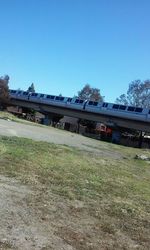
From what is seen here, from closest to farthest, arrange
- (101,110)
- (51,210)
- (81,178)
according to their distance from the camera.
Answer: (51,210) < (81,178) < (101,110)

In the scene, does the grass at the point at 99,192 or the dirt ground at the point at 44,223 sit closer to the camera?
the dirt ground at the point at 44,223

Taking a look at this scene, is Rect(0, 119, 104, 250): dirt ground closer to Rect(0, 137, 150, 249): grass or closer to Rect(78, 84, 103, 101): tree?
Rect(0, 137, 150, 249): grass

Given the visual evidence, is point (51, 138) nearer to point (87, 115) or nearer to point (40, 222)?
point (40, 222)

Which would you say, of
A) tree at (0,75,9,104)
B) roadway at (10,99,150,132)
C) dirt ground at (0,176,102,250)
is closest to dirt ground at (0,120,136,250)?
dirt ground at (0,176,102,250)

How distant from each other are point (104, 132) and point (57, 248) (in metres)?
100

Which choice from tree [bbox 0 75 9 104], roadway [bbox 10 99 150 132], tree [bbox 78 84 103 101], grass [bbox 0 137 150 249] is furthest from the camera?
tree [bbox 78 84 103 101]

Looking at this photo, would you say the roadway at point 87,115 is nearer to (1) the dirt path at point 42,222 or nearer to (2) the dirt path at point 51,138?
(2) the dirt path at point 51,138

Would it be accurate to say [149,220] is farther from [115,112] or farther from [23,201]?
Answer: [115,112]

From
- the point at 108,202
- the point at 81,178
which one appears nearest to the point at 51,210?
the point at 108,202

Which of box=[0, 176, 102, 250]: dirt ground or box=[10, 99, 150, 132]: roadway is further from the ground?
box=[0, 176, 102, 250]: dirt ground

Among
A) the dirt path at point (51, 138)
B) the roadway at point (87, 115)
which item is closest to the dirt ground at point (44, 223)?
the dirt path at point (51, 138)

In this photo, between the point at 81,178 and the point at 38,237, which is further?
the point at 81,178

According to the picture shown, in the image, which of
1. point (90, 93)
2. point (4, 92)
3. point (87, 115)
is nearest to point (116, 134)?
point (87, 115)

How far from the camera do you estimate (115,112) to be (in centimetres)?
9138
